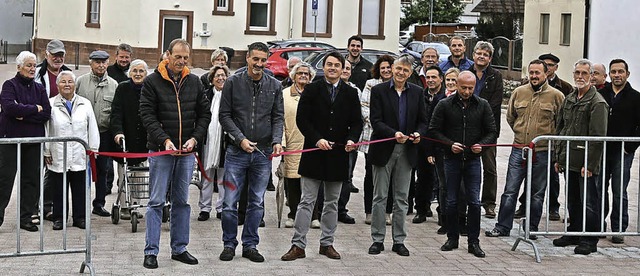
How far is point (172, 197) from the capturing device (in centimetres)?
998

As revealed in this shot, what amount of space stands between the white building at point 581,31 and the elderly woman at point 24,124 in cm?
2452

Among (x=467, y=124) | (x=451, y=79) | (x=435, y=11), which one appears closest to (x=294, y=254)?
(x=467, y=124)

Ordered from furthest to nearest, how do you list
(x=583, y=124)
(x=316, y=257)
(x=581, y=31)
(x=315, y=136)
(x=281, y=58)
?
(x=581, y=31)
(x=281, y=58)
(x=583, y=124)
(x=316, y=257)
(x=315, y=136)

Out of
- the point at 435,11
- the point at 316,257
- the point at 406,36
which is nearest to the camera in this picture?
the point at 316,257

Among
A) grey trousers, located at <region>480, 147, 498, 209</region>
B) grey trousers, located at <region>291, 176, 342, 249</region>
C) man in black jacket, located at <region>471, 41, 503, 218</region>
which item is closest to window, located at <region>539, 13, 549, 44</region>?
grey trousers, located at <region>480, 147, 498, 209</region>

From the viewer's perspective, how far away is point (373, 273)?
9750mm

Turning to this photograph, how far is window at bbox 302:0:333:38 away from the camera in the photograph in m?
47.1

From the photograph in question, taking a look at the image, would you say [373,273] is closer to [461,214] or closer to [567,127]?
[461,214]

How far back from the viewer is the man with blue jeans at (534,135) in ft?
38.3

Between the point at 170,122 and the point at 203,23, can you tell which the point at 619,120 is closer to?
the point at 170,122

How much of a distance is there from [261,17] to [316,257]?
37124mm

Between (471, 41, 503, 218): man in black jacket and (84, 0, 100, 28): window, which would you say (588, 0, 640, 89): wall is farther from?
(84, 0, 100, 28): window

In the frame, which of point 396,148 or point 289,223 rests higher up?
point 396,148

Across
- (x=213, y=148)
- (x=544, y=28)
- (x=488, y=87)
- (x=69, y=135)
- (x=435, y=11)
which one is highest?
(x=435, y=11)
